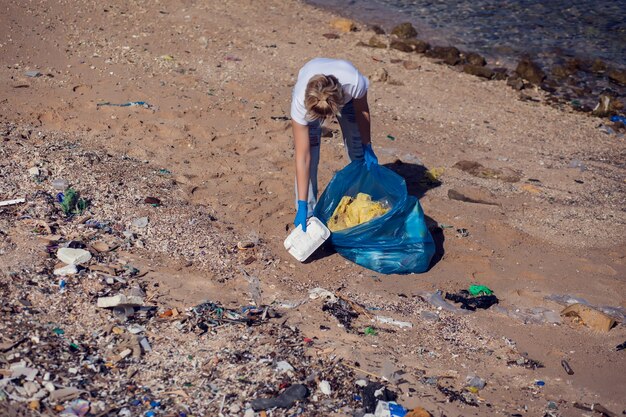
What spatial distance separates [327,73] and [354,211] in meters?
1.00

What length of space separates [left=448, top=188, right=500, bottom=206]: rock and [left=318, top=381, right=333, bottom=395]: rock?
2.64m

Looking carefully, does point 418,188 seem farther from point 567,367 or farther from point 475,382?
point 475,382

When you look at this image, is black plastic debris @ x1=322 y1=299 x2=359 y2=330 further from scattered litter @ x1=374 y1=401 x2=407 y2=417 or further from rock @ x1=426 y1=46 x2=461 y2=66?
rock @ x1=426 y1=46 x2=461 y2=66

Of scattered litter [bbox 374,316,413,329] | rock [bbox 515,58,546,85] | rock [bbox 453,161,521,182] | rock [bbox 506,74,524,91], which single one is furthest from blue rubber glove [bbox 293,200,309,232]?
rock [bbox 515,58,546,85]

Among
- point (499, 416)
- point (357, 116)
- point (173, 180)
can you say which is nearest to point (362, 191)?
point (357, 116)

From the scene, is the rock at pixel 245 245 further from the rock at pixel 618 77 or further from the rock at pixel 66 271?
the rock at pixel 618 77

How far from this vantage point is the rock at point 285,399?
11.0ft

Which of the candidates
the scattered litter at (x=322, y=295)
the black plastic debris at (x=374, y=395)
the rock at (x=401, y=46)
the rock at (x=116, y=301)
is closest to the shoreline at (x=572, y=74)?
the rock at (x=401, y=46)

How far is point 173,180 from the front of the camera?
5453 mm

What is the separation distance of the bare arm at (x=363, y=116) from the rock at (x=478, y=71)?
4.25 meters

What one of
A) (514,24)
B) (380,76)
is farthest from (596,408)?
(514,24)

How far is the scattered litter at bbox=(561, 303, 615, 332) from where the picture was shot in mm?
4336

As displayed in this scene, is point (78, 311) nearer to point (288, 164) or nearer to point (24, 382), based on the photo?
point (24, 382)

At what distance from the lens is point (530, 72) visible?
8898mm
